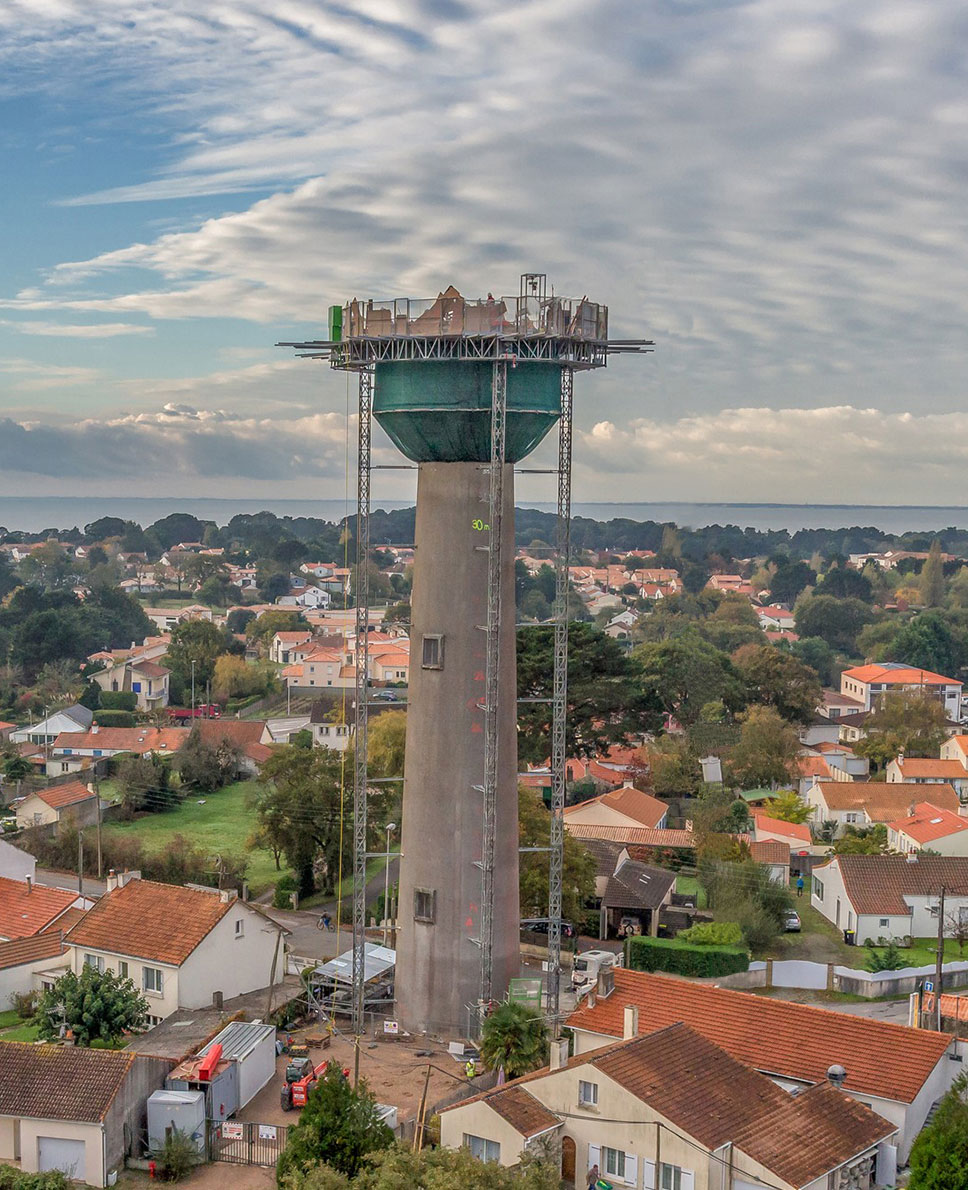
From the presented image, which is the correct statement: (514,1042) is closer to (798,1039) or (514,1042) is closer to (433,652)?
(798,1039)

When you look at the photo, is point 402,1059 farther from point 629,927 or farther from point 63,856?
point 63,856

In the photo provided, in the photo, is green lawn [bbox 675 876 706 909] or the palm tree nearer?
the palm tree

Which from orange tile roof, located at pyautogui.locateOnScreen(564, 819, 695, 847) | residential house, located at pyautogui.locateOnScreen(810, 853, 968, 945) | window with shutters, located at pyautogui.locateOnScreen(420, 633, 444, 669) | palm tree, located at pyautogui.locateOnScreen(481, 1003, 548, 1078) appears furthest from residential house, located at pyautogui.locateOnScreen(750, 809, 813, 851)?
palm tree, located at pyautogui.locateOnScreen(481, 1003, 548, 1078)

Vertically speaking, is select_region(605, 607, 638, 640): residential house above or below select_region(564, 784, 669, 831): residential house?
above

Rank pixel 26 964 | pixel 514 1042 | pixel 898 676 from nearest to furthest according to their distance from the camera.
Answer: pixel 514 1042
pixel 26 964
pixel 898 676

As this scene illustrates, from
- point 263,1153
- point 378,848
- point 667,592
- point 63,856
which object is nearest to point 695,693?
point 378,848

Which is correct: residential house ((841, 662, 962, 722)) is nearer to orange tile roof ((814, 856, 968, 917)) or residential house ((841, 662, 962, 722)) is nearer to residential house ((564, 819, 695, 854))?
residential house ((564, 819, 695, 854))

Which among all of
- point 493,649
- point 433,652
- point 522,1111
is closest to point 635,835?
point 433,652
